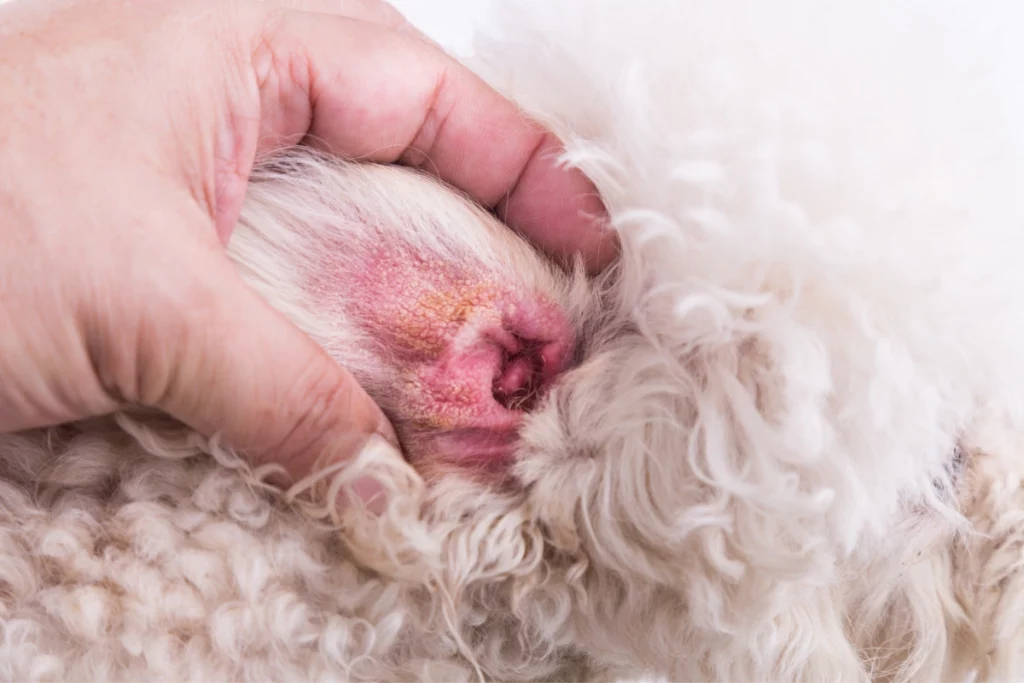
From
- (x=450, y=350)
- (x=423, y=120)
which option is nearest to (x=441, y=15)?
(x=423, y=120)

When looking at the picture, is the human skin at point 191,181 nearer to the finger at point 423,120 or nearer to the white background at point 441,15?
the finger at point 423,120

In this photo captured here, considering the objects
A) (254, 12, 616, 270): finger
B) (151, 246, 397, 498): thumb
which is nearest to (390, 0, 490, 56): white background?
(254, 12, 616, 270): finger

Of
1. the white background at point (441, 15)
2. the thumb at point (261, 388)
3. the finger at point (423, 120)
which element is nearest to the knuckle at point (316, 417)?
the thumb at point (261, 388)

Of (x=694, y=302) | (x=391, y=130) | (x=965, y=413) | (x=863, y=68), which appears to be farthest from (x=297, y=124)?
(x=965, y=413)

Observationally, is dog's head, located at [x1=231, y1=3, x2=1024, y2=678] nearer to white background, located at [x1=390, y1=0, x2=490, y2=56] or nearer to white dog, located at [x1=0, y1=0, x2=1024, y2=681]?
white dog, located at [x1=0, y1=0, x2=1024, y2=681]

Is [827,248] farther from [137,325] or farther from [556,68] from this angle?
[137,325]

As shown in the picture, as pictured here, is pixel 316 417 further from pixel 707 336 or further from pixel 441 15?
pixel 441 15
